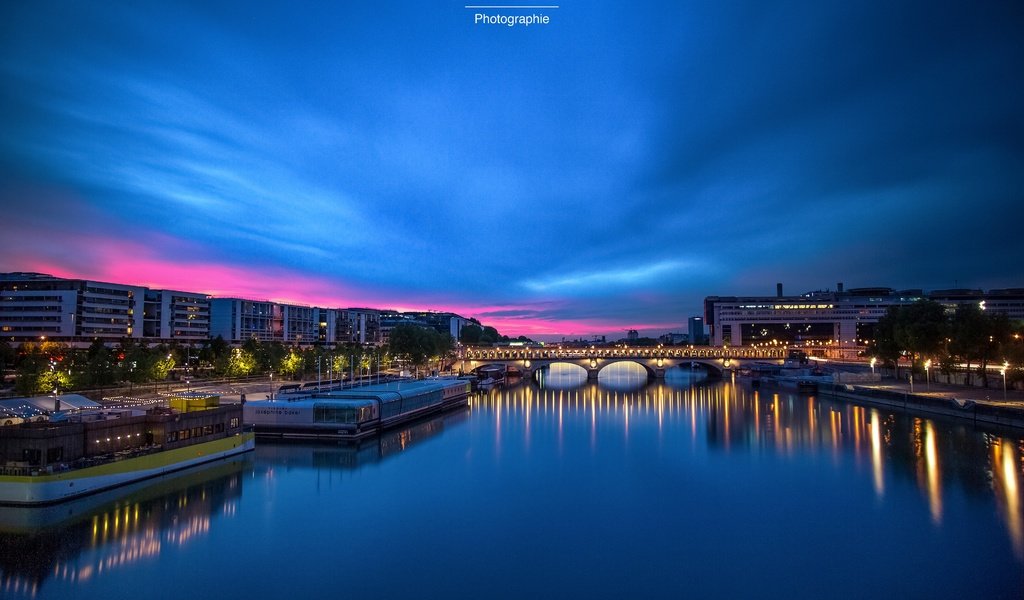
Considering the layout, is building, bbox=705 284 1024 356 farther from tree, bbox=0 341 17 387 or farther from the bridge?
tree, bbox=0 341 17 387

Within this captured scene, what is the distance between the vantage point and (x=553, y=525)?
2109 centimetres

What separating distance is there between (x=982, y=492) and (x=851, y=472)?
546cm

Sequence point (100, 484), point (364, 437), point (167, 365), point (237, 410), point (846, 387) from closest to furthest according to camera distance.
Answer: point (100, 484)
point (237, 410)
point (364, 437)
point (167, 365)
point (846, 387)

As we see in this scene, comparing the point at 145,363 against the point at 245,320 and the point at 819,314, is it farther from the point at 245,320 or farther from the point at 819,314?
the point at 819,314

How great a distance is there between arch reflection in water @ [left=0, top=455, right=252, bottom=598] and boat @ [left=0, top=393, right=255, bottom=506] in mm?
596

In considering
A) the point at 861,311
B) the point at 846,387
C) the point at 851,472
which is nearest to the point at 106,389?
the point at 851,472

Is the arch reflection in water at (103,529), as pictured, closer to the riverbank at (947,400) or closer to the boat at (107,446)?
the boat at (107,446)

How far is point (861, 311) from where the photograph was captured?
148 metres

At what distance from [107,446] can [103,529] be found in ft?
21.0

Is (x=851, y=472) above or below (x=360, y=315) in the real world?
below

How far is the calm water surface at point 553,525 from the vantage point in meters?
16.0

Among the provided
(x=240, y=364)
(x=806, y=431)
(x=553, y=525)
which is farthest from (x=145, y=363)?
(x=806, y=431)

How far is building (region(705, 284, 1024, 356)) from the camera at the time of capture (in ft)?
472

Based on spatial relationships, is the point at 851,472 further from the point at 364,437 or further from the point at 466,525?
the point at 364,437
